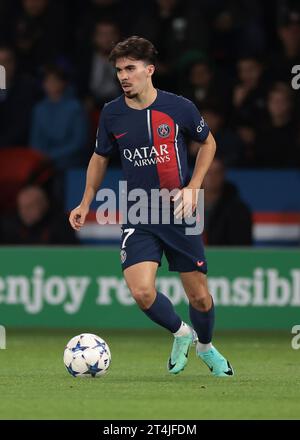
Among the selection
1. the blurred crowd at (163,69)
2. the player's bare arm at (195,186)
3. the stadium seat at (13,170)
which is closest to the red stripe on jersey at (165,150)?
the player's bare arm at (195,186)

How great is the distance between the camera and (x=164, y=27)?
14.6 meters

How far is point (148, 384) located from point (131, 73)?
1852mm

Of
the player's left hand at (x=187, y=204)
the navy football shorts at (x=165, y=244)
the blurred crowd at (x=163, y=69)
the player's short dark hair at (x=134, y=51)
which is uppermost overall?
the blurred crowd at (x=163, y=69)

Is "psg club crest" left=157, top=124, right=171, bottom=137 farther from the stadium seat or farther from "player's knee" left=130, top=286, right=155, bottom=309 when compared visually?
the stadium seat

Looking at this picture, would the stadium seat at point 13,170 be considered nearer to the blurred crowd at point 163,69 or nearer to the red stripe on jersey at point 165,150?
the blurred crowd at point 163,69

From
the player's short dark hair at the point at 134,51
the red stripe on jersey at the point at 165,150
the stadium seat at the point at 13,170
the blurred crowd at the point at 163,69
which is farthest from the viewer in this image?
the stadium seat at the point at 13,170

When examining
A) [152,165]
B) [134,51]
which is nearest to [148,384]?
[152,165]

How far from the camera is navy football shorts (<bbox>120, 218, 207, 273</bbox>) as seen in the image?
8.77 metres

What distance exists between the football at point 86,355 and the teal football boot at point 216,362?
0.61 m

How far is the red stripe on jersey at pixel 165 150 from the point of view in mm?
8805

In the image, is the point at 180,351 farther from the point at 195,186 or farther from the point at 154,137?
the point at 154,137

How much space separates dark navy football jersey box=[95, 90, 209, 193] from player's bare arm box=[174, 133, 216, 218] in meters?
0.06

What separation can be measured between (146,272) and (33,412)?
1.61 metres

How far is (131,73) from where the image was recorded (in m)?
8.70
